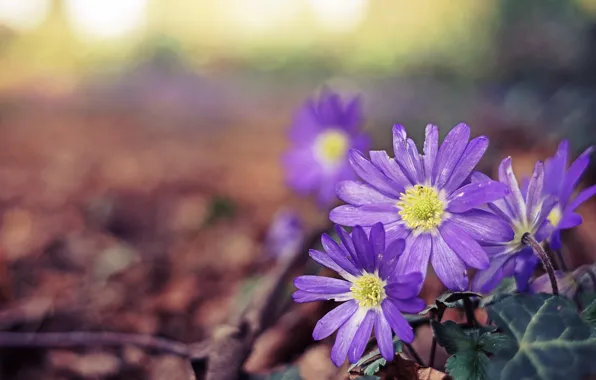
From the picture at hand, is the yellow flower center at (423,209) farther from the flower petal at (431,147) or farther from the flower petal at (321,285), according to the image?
the flower petal at (321,285)

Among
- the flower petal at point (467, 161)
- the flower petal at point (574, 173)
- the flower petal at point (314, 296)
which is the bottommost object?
the flower petal at point (314, 296)

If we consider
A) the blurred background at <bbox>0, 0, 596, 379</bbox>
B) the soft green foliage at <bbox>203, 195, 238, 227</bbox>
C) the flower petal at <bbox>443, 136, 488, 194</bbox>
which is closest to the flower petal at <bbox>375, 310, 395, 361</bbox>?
the flower petal at <bbox>443, 136, 488, 194</bbox>

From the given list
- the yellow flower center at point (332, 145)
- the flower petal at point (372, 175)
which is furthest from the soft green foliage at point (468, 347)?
the yellow flower center at point (332, 145)

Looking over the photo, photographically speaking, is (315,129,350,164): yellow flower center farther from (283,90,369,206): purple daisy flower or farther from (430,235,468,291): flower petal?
(430,235,468,291): flower petal

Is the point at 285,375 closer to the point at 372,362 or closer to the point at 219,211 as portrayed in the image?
the point at 372,362

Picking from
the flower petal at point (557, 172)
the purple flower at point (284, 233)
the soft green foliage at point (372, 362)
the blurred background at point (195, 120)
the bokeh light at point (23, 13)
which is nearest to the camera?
the soft green foliage at point (372, 362)

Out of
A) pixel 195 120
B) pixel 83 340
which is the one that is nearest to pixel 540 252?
pixel 83 340

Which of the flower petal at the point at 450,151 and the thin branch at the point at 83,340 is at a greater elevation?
the thin branch at the point at 83,340
